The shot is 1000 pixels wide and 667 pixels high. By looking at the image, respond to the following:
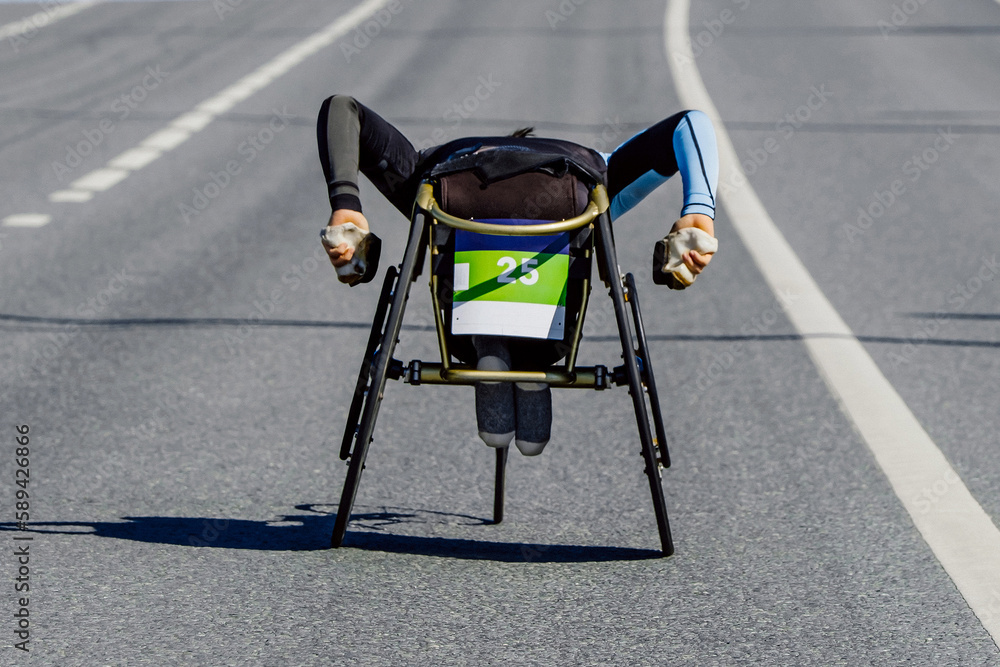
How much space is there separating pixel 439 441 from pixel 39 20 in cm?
2548


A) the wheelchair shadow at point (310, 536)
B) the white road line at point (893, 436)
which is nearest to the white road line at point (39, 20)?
the white road line at point (893, 436)

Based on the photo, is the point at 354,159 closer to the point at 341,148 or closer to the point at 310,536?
the point at 341,148

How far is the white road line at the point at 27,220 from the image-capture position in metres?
11.0

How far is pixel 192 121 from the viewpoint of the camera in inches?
669

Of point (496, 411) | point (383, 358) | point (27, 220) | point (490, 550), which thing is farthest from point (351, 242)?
point (27, 220)

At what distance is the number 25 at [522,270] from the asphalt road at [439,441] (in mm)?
933

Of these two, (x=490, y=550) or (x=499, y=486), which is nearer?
(x=490, y=550)

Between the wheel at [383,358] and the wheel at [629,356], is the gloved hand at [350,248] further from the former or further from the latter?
the wheel at [629,356]

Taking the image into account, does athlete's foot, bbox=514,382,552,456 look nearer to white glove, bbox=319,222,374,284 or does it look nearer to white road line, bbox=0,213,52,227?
white glove, bbox=319,222,374,284

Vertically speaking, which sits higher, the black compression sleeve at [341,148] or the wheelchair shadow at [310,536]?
the black compression sleeve at [341,148]

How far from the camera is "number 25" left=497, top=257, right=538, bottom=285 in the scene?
3.85 metres

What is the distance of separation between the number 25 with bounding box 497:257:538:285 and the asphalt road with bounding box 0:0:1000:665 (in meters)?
0.93

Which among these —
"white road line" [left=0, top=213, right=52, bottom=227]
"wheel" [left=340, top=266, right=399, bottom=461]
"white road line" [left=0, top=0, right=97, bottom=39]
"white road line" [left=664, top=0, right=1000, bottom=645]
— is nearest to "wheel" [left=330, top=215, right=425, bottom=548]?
"wheel" [left=340, top=266, right=399, bottom=461]

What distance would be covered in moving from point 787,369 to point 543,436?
3.15m
